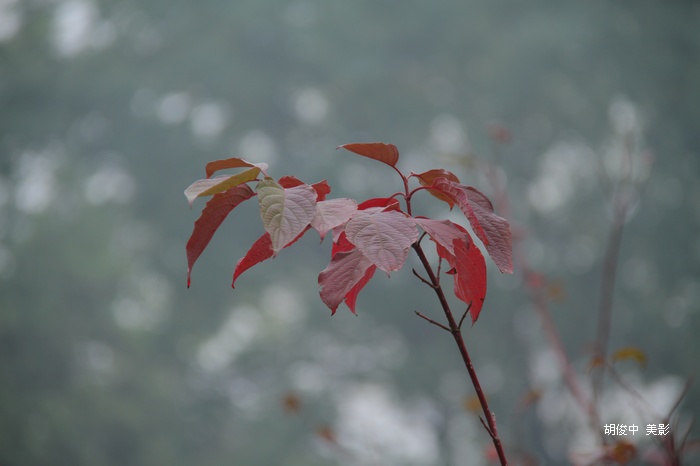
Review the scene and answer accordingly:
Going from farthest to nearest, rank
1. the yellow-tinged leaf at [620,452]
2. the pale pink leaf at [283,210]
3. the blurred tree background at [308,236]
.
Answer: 1. the blurred tree background at [308,236]
2. the yellow-tinged leaf at [620,452]
3. the pale pink leaf at [283,210]

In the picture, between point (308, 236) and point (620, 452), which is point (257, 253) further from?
point (308, 236)

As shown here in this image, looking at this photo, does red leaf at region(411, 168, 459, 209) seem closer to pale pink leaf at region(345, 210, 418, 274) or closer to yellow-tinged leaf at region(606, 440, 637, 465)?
pale pink leaf at region(345, 210, 418, 274)

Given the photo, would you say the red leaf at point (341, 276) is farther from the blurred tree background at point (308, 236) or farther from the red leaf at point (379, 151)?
the blurred tree background at point (308, 236)

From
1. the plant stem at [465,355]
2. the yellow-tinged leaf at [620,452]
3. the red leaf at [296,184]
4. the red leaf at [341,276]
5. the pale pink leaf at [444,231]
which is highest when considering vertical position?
the red leaf at [296,184]

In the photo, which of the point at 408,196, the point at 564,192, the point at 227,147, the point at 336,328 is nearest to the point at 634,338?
the point at 564,192

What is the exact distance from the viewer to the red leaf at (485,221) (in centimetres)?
42

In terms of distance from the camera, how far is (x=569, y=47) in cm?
823

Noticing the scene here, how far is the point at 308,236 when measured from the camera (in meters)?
7.68

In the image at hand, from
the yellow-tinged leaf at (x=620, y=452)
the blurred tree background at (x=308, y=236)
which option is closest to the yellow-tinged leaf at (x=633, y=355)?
the yellow-tinged leaf at (x=620, y=452)

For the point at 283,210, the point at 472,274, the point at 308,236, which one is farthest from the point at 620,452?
the point at 308,236

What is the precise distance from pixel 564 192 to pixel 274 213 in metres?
7.79

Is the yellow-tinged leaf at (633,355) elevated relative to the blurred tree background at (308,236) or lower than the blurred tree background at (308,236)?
lower

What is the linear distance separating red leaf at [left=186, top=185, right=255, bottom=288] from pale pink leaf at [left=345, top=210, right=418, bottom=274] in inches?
2.5

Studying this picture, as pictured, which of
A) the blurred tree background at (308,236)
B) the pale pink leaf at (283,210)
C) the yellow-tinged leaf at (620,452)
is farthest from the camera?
the blurred tree background at (308,236)
